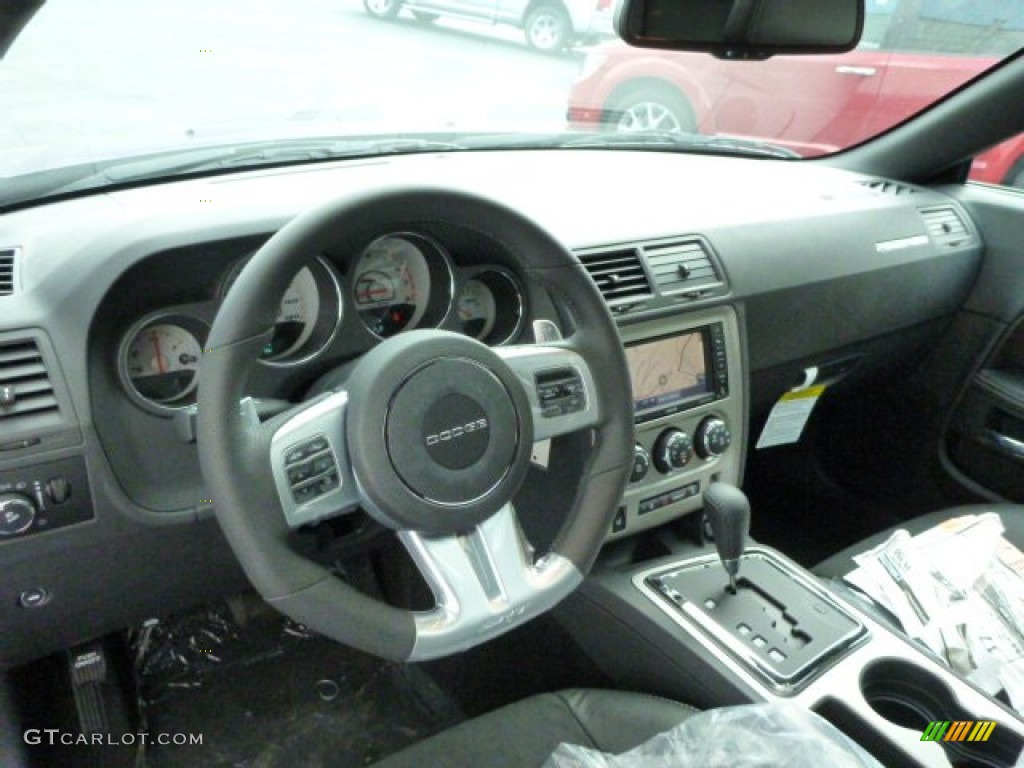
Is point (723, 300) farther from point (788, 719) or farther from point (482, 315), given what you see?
point (788, 719)

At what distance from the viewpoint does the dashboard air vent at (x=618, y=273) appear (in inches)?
67.8

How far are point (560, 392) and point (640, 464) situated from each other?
0.59m

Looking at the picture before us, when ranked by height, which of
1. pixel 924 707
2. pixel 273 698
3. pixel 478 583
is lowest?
pixel 273 698

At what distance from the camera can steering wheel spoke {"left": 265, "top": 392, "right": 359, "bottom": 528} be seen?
104cm

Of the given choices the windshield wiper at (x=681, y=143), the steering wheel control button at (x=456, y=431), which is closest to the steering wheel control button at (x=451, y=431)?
the steering wheel control button at (x=456, y=431)

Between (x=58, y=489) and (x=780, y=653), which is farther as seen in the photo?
(x=780, y=653)

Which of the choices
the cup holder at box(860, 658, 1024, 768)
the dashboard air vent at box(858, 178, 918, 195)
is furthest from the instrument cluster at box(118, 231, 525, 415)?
the dashboard air vent at box(858, 178, 918, 195)

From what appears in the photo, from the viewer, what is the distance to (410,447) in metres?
1.07

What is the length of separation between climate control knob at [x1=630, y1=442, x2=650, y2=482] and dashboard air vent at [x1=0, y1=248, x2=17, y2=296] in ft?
3.54

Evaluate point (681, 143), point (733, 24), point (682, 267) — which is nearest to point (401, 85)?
point (681, 143)

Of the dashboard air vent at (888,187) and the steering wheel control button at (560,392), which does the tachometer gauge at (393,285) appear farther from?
the dashboard air vent at (888,187)

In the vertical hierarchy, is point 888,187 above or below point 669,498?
above

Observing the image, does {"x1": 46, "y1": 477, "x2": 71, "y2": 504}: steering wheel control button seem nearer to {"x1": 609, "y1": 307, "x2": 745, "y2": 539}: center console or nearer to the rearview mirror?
{"x1": 609, "y1": 307, "x2": 745, "y2": 539}: center console

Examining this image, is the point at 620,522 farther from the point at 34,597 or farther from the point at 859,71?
the point at 859,71
